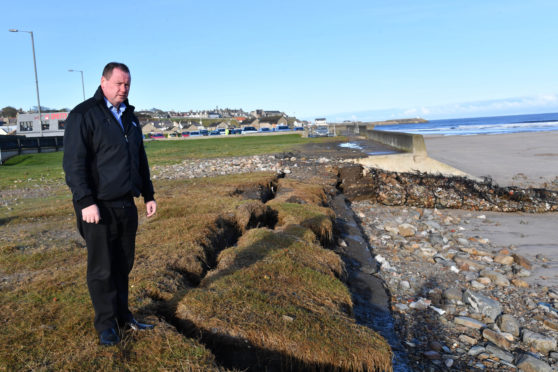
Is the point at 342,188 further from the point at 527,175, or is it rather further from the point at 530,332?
the point at 530,332

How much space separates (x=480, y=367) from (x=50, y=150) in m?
39.9

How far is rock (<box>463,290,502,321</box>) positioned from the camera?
5.57 meters

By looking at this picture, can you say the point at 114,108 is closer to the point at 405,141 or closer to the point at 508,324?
the point at 508,324

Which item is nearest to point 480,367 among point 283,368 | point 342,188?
point 283,368

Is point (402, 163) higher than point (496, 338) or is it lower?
higher

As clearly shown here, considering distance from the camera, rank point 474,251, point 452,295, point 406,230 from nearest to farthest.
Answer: point 452,295 → point 474,251 → point 406,230

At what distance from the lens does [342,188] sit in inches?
571

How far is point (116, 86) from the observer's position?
3.06 metres

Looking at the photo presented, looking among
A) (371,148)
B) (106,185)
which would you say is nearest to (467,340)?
(106,185)

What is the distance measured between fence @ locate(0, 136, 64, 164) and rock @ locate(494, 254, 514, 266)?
29290 mm

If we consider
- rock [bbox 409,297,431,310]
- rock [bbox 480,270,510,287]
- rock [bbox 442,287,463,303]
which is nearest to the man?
rock [bbox 409,297,431,310]

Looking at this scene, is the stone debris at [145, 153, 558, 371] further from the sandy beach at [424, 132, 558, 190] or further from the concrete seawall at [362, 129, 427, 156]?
the concrete seawall at [362, 129, 427, 156]

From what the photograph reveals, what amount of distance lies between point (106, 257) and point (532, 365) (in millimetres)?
4462

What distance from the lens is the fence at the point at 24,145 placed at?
29531mm
